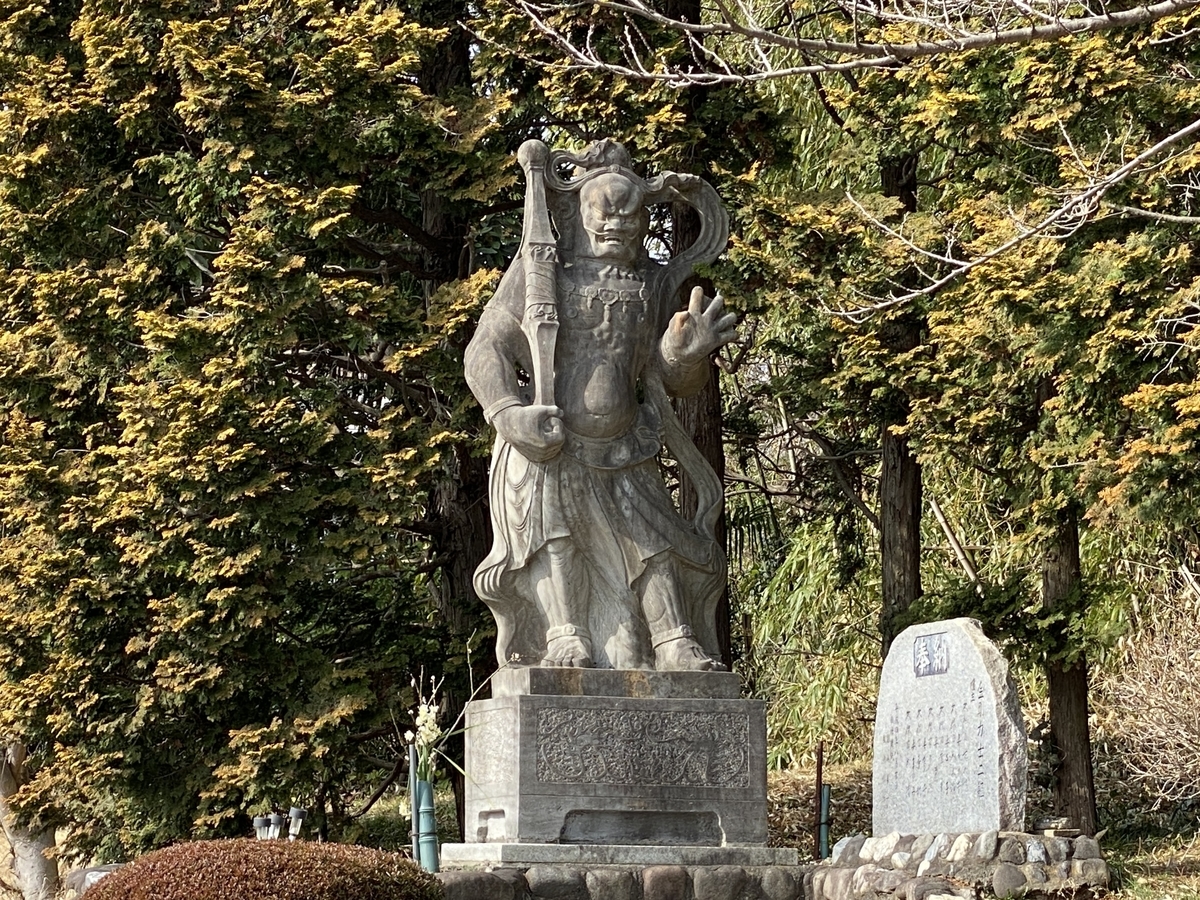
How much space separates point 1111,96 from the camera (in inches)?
413

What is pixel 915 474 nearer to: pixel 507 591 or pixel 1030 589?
pixel 1030 589

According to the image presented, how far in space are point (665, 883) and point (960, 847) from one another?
50.5 inches

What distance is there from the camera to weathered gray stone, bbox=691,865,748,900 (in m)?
7.78

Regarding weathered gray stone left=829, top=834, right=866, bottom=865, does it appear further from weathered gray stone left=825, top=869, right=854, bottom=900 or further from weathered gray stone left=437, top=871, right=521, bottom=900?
weathered gray stone left=437, top=871, right=521, bottom=900

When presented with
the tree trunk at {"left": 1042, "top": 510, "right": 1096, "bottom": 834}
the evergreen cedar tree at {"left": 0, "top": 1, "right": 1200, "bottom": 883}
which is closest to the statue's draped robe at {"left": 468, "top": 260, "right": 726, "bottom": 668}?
the evergreen cedar tree at {"left": 0, "top": 1, "right": 1200, "bottom": 883}

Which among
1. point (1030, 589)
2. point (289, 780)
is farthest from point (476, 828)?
point (1030, 589)

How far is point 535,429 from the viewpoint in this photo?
8375mm

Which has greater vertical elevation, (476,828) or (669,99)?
(669,99)

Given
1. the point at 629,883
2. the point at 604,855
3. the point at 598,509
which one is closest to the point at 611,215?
the point at 598,509

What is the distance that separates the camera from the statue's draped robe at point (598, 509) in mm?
8500

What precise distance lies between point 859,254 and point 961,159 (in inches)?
44.0

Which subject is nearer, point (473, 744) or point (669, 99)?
point (473, 744)

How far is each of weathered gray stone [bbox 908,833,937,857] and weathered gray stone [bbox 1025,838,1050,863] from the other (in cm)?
43

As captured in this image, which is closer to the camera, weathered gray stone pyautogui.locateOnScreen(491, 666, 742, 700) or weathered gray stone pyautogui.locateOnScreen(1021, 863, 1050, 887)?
weathered gray stone pyautogui.locateOnScreen(1021, 863, 1050, 887)
